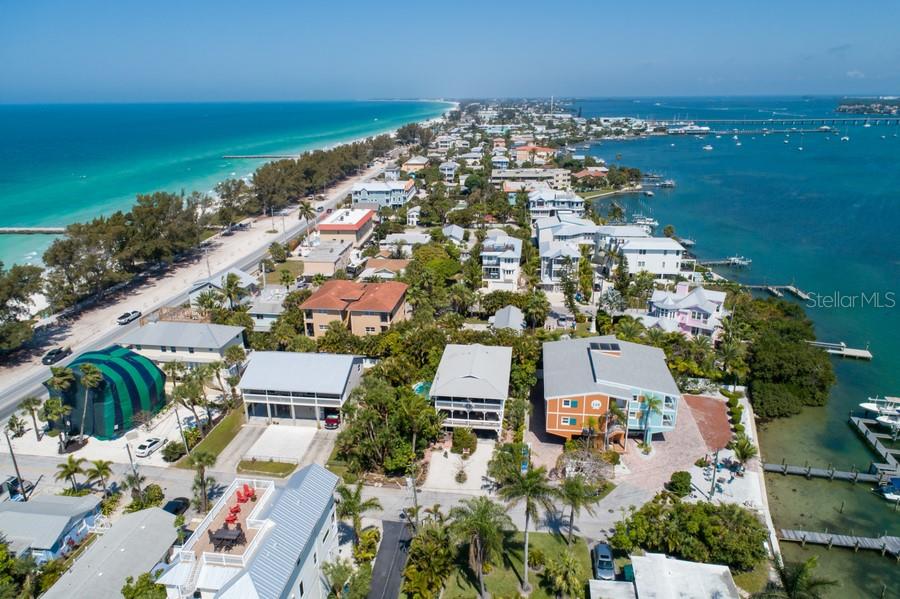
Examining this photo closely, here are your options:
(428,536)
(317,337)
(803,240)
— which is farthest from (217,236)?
(803,240)

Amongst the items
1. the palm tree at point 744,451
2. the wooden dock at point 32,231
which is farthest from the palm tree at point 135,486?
the wooden dock at point 32,231

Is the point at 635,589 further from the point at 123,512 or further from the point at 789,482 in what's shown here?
the point at 123,512

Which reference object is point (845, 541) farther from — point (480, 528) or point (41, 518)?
point (41, 518)

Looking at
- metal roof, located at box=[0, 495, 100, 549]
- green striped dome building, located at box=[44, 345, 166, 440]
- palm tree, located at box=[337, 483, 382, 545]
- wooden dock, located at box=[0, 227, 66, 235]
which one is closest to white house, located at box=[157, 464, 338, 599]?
palm tree, located at box=[337, 483, 382, 545]

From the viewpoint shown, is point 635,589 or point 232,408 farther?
point 232,408

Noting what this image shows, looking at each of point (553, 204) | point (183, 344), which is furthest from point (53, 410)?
point (553, 204)

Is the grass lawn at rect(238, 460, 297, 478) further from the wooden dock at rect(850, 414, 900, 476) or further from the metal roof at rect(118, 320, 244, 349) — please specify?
the wooden dock at rect(850, 414, 900, 476)
